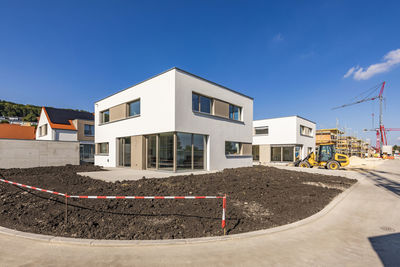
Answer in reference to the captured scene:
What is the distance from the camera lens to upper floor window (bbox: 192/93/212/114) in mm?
13441

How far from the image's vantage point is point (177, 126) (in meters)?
11.9

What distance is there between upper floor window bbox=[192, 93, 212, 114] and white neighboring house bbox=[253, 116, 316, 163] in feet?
49.0

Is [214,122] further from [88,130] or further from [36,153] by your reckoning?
[88,130]

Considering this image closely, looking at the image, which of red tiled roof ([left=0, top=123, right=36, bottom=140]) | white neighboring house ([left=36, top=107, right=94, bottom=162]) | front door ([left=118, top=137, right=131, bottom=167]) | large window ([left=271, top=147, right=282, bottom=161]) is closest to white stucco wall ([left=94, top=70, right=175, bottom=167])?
front door ([left=118, top=137, right=131, bottom=167])

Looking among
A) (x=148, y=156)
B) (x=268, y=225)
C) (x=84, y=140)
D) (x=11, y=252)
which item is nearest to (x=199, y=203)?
(x=268, y=225)

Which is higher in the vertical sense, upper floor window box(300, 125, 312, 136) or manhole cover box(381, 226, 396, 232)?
upper floor window box(300, 125, 312, 136)

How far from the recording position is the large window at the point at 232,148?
1573cm

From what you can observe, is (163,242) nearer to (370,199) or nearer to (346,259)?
(346,259)

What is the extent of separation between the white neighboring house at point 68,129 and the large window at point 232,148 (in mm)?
19015

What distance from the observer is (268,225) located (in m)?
4.46

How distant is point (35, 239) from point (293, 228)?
16.9ft

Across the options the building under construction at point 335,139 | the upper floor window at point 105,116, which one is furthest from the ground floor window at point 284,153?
the building under construction at point 335,139

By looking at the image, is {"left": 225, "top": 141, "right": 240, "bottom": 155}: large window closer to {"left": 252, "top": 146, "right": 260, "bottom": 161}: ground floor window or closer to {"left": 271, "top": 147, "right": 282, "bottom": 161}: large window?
{"left": 271, "top": 147, "right": 282, "bottom": 161}: large window

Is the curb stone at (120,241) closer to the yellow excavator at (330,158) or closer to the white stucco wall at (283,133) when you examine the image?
the yellow excavator at (330,158)
